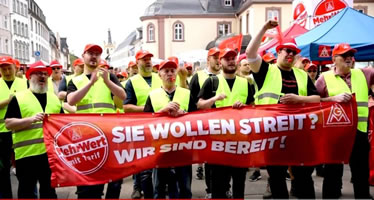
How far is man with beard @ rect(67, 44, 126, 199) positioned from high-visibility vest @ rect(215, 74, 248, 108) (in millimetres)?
1158

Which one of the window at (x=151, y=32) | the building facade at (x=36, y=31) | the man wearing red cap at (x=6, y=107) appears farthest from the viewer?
the building facade at (x=36, y=31)

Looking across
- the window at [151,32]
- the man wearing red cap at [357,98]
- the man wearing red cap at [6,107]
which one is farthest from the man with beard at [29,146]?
the window at [151,32]

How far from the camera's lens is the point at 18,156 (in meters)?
4.77

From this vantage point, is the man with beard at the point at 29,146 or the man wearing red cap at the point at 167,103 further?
the man wearing red cap at the point at 167,103

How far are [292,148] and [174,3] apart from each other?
160ft

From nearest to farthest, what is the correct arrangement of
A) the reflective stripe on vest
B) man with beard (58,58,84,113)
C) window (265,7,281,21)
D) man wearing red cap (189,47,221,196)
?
man with beard (58,58,84,113)
man wearing red cap (189,47,221,196)
the reflective stripe on vest
window (265,7,281,21)

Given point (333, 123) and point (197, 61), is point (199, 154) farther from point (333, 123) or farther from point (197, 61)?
point (197, 61)

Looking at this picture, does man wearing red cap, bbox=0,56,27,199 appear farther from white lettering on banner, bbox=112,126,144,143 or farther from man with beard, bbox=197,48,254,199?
man with beard, bbox=197,48,254,199

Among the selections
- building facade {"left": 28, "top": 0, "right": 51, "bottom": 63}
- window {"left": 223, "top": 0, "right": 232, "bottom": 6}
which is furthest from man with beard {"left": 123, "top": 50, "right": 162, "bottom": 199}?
building facade {"left": 28, "top": 0, "right": 51, "bottom": 63}

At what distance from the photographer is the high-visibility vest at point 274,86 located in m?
4.84

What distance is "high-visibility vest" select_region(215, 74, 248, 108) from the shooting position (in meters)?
5.23

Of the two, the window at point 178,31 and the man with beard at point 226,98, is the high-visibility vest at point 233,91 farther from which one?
the window at point 178,31

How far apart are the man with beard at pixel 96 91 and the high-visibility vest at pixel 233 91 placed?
45.6 inches

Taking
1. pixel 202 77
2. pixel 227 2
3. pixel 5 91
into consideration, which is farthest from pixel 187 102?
pixel 227 2
